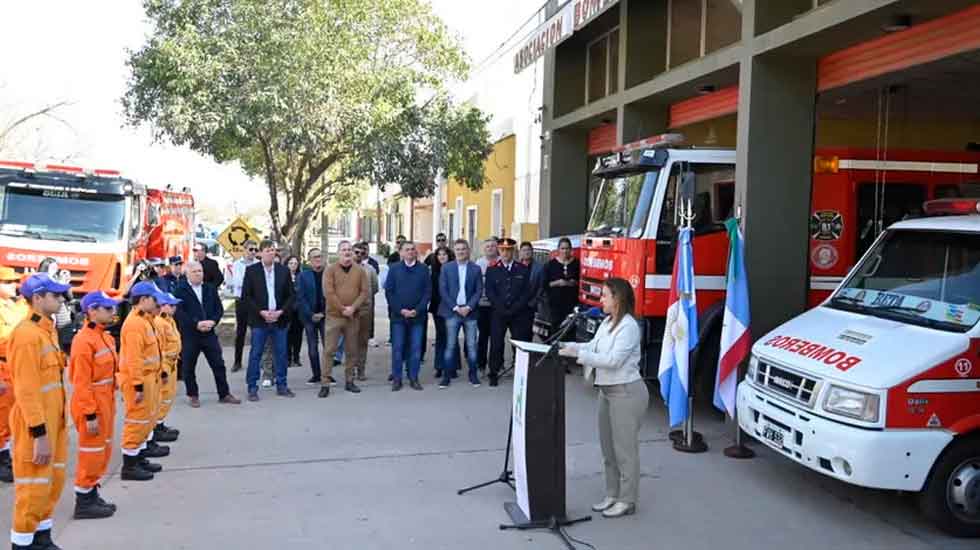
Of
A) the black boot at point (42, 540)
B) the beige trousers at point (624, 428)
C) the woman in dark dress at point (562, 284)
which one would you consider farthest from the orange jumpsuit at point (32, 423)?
the woman in dark dress at point (562, 284)

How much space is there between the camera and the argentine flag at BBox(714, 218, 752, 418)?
764 centimetres

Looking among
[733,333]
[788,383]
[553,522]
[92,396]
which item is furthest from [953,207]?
[92,396]

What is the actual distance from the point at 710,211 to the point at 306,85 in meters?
7.53

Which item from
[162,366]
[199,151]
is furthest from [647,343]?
[199,151]

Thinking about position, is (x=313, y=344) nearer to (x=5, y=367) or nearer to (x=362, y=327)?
(x=362, y=327)

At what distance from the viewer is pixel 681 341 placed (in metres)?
7.58

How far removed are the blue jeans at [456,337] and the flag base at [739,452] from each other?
13.6 feet

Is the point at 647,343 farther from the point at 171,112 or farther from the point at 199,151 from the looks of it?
the point at 199,151

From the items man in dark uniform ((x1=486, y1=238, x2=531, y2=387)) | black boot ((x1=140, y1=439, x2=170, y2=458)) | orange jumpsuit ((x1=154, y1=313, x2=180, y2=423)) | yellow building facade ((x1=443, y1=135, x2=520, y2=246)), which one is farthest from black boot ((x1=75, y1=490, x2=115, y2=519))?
yellow building facade ((x1=443, y1=135, x2=520, y2=246))

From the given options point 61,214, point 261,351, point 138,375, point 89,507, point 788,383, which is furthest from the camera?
point 61,214

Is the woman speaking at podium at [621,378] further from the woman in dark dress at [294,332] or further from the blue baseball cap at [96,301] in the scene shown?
the woman in dark dress at [294,332]

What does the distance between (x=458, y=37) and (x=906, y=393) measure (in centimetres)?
1381

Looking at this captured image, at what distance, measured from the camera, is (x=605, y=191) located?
10.0 metres

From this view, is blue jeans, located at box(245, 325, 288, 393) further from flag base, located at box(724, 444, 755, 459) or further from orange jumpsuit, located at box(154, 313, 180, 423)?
flag base, located at box(724, 444, 755, 459)
